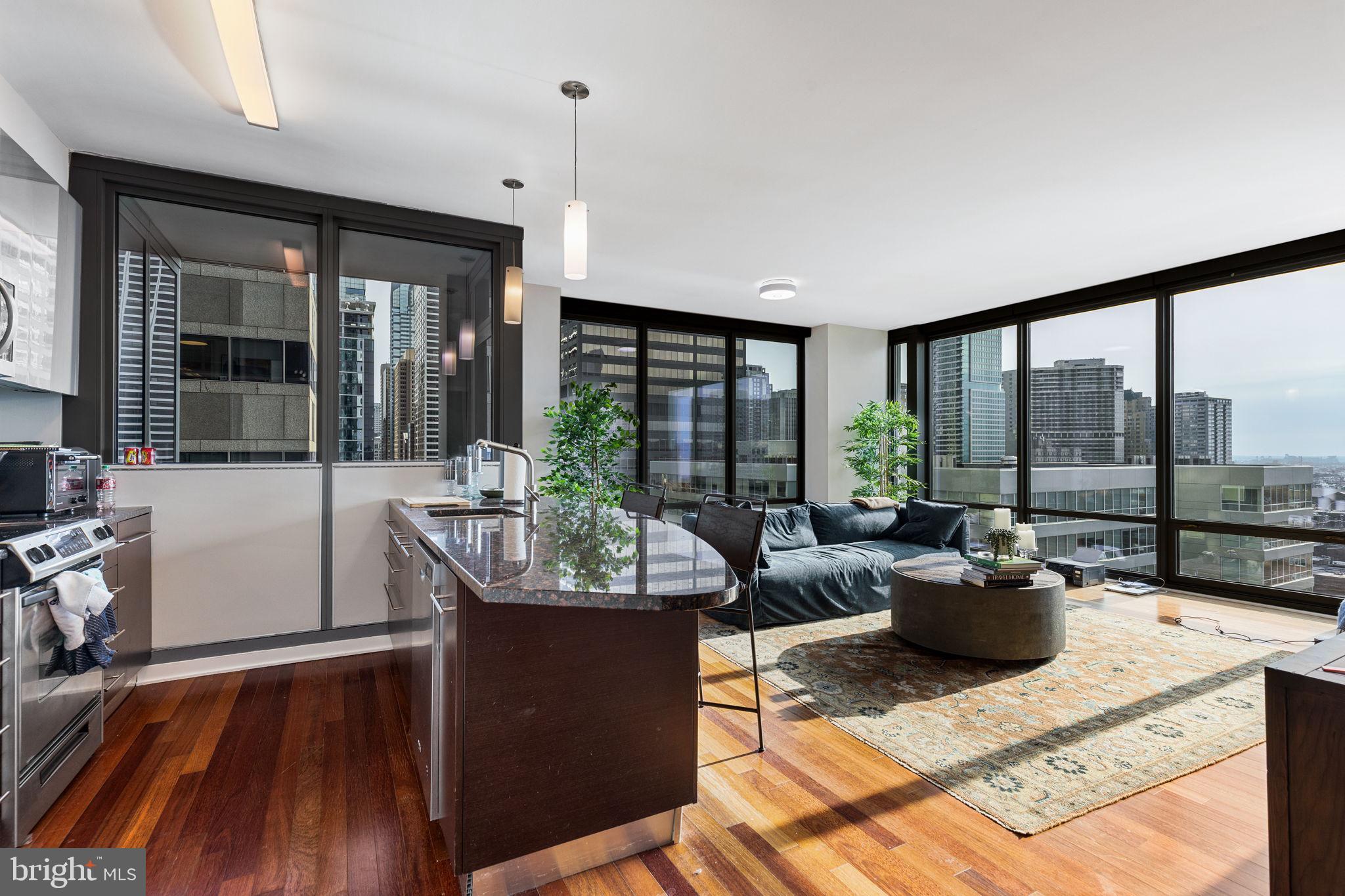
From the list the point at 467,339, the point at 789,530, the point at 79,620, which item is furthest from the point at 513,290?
the point at 789,530

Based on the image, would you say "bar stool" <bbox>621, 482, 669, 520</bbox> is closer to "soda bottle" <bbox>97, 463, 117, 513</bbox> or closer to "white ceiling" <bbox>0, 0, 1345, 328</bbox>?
"white ceiling" <bbox>0, 0, 1345, 328</bbox>

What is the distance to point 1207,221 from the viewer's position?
4.03m

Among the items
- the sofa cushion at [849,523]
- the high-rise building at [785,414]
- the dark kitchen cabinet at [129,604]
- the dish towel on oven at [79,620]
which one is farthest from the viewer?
the high-rise building at [785,414]

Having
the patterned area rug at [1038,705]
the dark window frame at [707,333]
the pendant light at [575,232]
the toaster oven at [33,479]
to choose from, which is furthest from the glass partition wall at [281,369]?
the dark window frame at [707,333]

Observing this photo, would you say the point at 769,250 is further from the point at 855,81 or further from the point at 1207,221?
the point at 1207,221

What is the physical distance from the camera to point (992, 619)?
3254 mm

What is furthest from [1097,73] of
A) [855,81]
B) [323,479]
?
[323,479]

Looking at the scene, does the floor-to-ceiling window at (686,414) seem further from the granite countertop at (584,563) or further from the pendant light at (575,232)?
the granite countertop at (584,563)

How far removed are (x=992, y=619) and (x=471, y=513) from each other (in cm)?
263

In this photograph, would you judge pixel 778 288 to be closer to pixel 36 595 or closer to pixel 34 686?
pixel 36 595

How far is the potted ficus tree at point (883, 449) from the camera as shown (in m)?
6.83

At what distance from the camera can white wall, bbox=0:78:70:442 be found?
2.57m

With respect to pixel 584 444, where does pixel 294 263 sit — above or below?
above

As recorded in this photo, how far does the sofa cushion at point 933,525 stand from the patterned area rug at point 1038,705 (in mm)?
1098
